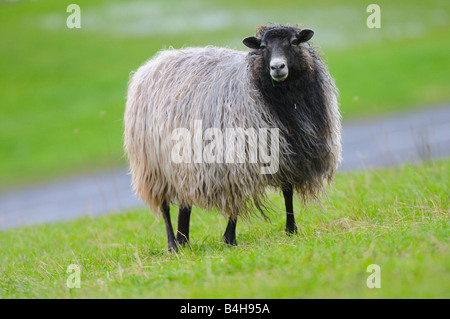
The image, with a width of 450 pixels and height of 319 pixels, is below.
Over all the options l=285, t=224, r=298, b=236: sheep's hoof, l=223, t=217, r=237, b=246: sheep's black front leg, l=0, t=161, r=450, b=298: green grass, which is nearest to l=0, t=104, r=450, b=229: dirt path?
l=0, t=161, r=450, b=298: green grass

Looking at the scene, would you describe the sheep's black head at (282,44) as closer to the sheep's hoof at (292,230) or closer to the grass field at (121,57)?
the sheep's hoof at (292,230)

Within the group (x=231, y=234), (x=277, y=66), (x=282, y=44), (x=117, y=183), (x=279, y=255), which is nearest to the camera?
(x=279, y=255)

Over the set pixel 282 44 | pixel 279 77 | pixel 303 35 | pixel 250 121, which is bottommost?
pixel 250 121

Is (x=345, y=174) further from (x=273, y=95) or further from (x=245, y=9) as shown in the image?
(x=245, y=9)

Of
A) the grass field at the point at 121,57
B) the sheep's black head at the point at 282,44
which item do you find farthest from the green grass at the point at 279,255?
the grass field at the point at 121,57

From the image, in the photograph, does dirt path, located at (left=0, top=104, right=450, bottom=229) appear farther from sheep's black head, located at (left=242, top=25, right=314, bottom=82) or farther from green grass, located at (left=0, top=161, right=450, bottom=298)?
sheep's black head, located at (left=242, top=25, right=314, bottom=82)

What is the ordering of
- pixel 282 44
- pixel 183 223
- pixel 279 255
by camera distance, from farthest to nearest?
pixel 183 223
pixel 282 44
pixel 279 255

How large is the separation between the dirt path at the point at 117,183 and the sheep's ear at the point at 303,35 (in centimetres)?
669

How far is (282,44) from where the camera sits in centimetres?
579

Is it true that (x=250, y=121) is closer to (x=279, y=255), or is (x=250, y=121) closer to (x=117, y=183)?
(x=279, y=255)

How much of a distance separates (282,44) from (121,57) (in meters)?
21.0

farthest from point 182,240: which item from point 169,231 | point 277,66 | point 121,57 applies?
point 121,57

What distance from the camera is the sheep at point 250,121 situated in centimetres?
586

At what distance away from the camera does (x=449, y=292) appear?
3703mm
